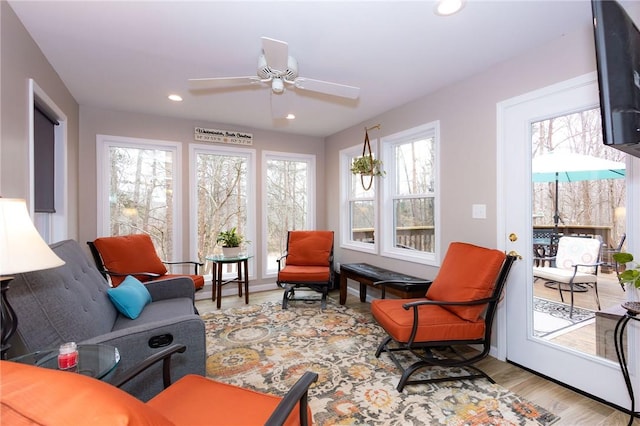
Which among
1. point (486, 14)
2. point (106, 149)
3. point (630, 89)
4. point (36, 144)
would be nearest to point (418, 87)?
point (486, 14)

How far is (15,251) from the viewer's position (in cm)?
111

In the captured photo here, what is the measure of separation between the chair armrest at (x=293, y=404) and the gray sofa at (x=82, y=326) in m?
0.84

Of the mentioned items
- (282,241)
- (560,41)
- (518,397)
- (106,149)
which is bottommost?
(518,397)

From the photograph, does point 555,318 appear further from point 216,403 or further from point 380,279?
point 216,403

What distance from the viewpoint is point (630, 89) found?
4.00 feet

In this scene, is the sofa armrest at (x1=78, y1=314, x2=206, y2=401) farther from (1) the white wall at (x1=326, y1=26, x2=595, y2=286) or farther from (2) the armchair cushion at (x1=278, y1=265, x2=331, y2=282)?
(1) the white wall at (x1=326, y1=26, x2=595, y2=286)

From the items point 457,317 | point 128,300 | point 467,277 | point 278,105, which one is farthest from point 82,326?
point 467,277

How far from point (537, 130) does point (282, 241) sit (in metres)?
3.65

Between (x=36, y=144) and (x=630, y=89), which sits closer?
(x=630, y=89)

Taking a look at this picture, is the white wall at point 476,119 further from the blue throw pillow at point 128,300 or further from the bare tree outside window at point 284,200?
the blue throw pillow at point 128,300

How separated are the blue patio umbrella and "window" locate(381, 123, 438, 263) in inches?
37.3

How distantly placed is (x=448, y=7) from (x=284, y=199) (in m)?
3.56

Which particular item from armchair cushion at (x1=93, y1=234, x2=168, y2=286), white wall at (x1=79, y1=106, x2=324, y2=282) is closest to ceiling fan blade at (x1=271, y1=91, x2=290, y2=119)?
white wall at (x1=79, y1=106, x2=324, y2=282)

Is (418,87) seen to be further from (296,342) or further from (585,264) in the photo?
(296,342)
